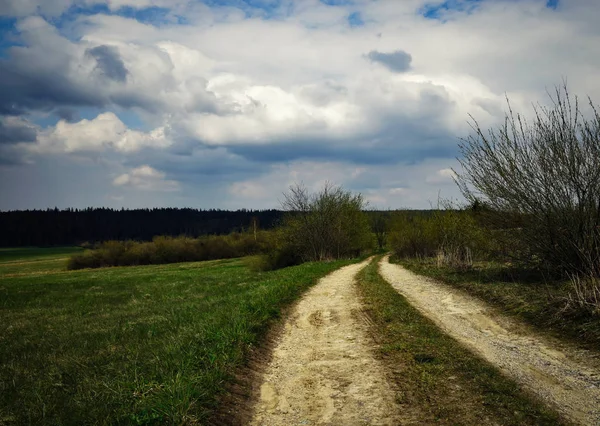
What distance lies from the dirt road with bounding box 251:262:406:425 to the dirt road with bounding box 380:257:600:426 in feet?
6.34

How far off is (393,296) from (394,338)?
5085mm

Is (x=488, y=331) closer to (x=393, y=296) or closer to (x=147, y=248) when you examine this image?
(x=393, y=296)

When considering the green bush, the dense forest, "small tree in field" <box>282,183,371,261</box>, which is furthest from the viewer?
the dense forest

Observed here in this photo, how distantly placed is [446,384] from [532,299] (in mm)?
6404

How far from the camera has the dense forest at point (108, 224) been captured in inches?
5837

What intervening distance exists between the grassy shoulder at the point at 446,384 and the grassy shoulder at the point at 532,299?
7.90 feet

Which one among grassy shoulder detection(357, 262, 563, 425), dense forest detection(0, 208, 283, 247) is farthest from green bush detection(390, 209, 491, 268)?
dense forest detection(0, 208, 283, 247)

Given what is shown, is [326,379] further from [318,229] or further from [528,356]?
[318,229]

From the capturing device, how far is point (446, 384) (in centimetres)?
577

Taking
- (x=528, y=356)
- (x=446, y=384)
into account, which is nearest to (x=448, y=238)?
(x=528, y=356)

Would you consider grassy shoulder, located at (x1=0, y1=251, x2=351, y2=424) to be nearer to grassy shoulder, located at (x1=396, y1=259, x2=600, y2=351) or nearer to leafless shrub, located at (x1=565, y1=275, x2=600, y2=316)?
grassy shoulder, located at (x1=396, y1=259, x2=600, y2=351)

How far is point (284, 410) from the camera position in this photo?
5379mm

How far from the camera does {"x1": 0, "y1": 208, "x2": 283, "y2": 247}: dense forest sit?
148250 millimetres

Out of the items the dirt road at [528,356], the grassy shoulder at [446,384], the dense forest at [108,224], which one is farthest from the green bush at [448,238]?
the dense forest at [108,224]
